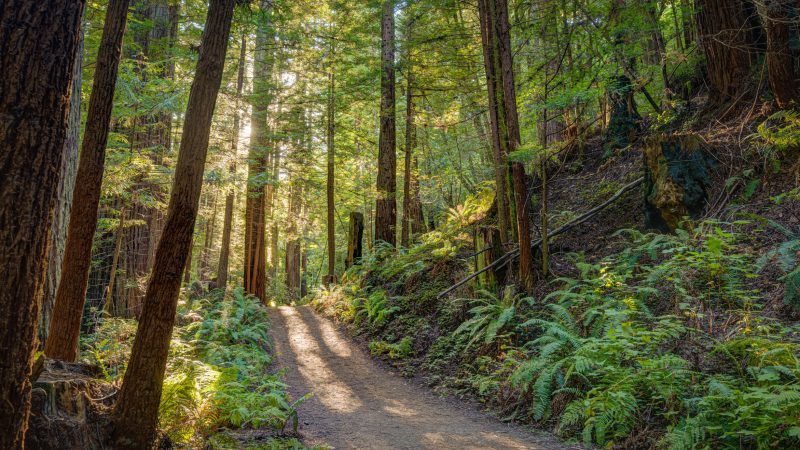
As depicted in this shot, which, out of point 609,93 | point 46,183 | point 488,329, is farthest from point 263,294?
point 46,183

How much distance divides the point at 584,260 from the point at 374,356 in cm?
452

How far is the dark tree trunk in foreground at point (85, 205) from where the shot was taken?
4.95m

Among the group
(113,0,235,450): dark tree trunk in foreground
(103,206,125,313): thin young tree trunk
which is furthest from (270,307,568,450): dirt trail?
(103,206,125,313): thin young tree trunk

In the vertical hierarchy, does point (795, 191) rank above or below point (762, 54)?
below

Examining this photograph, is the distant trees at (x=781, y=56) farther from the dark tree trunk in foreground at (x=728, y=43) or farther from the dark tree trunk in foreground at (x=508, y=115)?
the dark tree trunk in foreground at (x=508, y=115)

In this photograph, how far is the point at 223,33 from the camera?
15.3ft

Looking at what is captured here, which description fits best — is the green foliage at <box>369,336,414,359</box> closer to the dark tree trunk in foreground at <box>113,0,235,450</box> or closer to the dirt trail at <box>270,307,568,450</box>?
the dirt trail at <box>270,307,568,450</box>

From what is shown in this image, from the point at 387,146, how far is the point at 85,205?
10.9 m

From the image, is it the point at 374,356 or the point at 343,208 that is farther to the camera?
the point at 343,208

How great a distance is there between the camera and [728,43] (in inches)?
346

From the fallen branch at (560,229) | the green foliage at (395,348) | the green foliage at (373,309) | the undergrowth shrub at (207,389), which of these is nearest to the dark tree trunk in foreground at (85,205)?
the undergrowth shrub at (207,389)

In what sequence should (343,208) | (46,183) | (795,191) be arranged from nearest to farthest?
1. (46,183)
2. (795,191)
3. (343,208)

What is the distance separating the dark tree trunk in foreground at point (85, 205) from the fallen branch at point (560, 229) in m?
6.48

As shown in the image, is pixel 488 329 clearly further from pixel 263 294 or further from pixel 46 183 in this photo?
pixel 263 294
